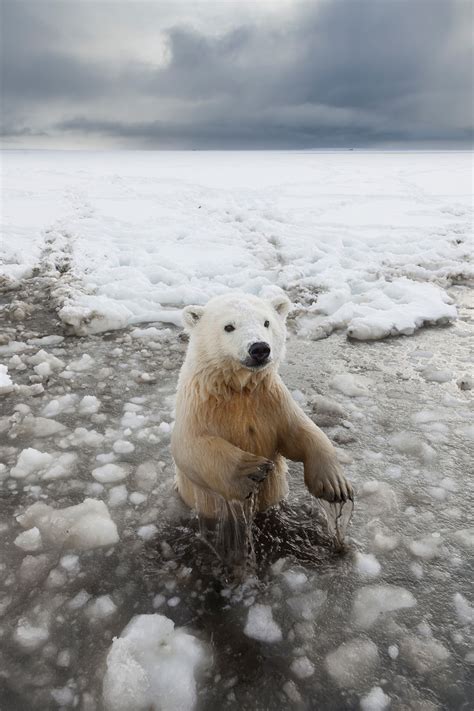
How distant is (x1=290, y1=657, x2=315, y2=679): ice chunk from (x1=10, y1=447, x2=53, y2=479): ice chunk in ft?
6.32

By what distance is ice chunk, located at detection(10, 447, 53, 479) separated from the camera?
3064 mm

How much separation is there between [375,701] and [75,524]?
1669 millimetres

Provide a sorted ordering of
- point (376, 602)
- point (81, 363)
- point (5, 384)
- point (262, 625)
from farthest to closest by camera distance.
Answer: point (81, 363)
point (5, 384)
point (376, 602)
point (262, 625)

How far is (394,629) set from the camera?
2113 mm

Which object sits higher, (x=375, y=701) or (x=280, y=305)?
(x=280, y=305)

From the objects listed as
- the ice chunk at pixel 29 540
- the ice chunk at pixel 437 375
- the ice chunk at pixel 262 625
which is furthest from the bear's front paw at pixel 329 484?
the ice chunk at pixel 437 375

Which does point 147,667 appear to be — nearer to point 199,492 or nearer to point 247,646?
point 247,646

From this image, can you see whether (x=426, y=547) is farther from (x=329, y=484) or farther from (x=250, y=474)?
(x=250, y=474)

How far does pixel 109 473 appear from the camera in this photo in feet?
10.2

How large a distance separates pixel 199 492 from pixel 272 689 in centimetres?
100

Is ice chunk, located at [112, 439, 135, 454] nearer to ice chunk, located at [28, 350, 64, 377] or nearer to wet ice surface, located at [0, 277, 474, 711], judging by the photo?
wet ice surface, located at [0, 277, 474, 711]

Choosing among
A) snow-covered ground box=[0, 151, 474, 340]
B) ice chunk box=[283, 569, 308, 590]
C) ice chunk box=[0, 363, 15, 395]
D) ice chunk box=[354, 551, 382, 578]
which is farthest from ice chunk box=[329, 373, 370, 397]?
ice chunk box=[0, 363, 15, 395]

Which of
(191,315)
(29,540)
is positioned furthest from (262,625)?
(191,315)

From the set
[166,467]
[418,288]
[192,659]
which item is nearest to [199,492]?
[166,467]
